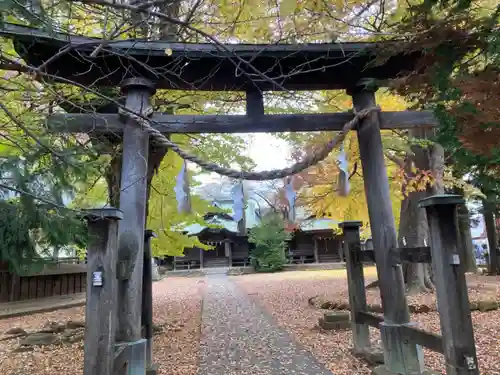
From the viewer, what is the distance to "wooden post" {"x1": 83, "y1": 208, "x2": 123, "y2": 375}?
9.06 feet

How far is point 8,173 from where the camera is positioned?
8.38 ft

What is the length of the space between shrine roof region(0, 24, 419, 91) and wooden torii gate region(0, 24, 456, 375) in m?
0.01

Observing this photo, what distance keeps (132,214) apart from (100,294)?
1.18 metres

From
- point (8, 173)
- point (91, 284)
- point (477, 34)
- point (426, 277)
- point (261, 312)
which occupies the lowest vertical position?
point (261, 312)

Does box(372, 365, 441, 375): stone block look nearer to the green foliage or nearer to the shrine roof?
the shrine roof

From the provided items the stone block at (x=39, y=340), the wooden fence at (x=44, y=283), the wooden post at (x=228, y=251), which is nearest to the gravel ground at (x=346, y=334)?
the stone block at (x=39, y=340)

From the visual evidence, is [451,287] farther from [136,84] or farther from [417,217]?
[417,217]

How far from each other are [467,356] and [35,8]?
163 inches

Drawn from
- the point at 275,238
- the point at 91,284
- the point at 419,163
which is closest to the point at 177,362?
the point at 91,284

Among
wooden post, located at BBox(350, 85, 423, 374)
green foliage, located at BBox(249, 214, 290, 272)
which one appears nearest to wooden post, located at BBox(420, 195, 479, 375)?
wooden post, located at BBox(350, 85, 423, 374)

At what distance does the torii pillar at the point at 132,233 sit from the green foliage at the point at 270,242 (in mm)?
20460

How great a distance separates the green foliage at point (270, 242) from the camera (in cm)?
2425

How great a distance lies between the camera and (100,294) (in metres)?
2.87

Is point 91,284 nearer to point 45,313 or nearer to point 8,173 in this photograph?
point 8,173
